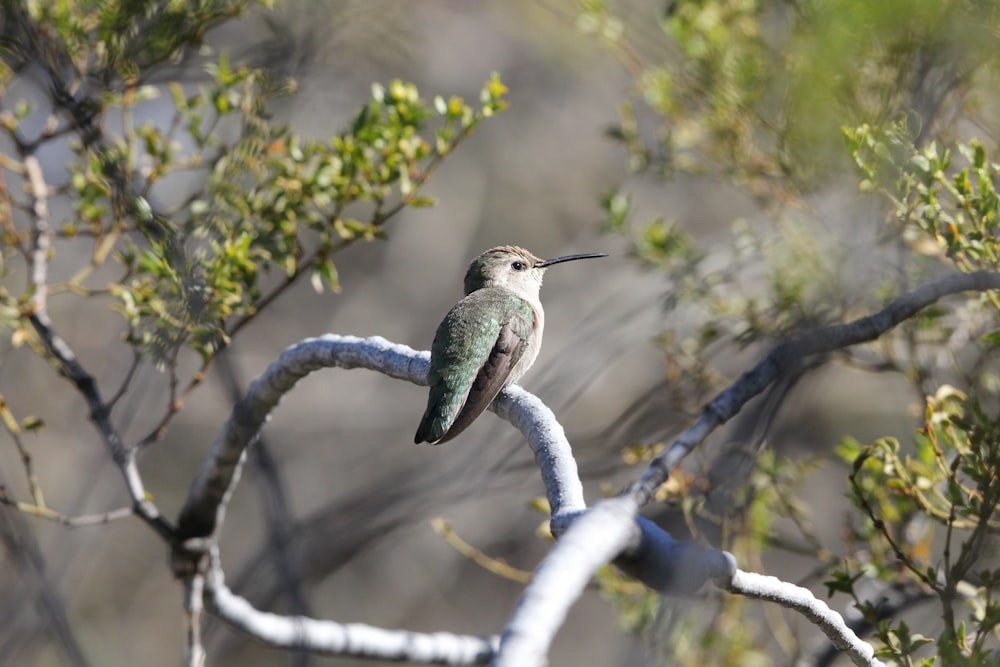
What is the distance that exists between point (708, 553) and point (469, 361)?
196cm

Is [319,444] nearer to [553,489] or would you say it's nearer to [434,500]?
[434,500]

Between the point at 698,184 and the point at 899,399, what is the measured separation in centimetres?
298

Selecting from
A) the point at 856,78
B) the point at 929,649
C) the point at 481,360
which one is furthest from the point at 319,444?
the point at 856,78

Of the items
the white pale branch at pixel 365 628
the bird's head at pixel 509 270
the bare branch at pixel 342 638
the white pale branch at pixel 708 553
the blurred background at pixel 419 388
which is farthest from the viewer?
the blurred background at pixel 419 388

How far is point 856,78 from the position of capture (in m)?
3.52

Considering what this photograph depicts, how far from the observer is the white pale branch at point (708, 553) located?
5.10 feet

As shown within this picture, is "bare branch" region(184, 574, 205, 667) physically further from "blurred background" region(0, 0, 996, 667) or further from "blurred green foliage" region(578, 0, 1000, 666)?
"blurred background" region(0, 0, 996, 667)

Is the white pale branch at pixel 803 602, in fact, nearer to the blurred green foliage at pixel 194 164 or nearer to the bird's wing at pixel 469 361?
the bird's wing at pixel 469 361

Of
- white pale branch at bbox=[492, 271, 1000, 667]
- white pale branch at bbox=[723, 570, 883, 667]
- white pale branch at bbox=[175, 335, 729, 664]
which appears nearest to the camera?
white pale branch at bbox=[492, 271, 1000, 667]

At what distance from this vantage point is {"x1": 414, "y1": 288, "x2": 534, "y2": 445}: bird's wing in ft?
11.4

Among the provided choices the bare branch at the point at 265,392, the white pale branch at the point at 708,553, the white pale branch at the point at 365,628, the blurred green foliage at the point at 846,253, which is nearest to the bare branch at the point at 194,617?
the white pale branch at the point at 365,628

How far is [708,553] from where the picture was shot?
6.06ft

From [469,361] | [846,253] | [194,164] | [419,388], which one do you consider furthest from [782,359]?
[419,388]

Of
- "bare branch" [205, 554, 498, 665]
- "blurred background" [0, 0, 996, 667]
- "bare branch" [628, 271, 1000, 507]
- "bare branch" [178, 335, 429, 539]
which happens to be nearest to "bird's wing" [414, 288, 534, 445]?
"bare branch" [178, 335, 429, 539]
